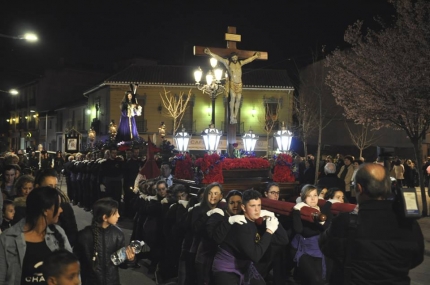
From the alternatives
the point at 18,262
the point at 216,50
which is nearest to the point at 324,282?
the point at 18,262

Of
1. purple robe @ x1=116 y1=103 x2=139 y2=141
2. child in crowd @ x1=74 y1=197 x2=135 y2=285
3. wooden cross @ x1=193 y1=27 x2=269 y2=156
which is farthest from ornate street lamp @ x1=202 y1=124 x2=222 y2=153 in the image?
purple robe @ x1=116 y1=103 x2=139 y2=141

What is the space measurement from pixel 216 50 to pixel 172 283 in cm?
601

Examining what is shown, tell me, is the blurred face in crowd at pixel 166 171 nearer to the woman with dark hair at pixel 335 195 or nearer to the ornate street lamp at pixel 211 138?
the ornate street lamp at pixel 211 138

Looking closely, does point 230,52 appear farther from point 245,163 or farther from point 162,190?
point 162,190

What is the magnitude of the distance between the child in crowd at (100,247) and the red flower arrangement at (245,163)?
510 centimetres

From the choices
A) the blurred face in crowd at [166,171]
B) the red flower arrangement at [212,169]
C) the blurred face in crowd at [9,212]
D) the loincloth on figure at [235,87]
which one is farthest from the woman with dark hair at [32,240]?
the blurred face in crowd at [166,171]

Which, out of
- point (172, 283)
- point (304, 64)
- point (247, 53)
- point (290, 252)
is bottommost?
point (172, 283)

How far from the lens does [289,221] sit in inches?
297

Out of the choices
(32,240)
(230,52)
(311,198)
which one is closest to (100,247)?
(32,240)

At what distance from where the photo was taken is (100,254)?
216 inches

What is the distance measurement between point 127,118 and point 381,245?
19.5 meters

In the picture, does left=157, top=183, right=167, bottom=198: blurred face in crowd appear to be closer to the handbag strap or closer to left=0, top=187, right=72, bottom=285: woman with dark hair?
left=0, top=187, right=72, bottom=285: woman with dark hair

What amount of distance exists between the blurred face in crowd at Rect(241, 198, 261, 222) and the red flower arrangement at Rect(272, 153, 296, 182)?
4983 millimetres

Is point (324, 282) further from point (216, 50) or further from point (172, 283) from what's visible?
point (216, 50)
